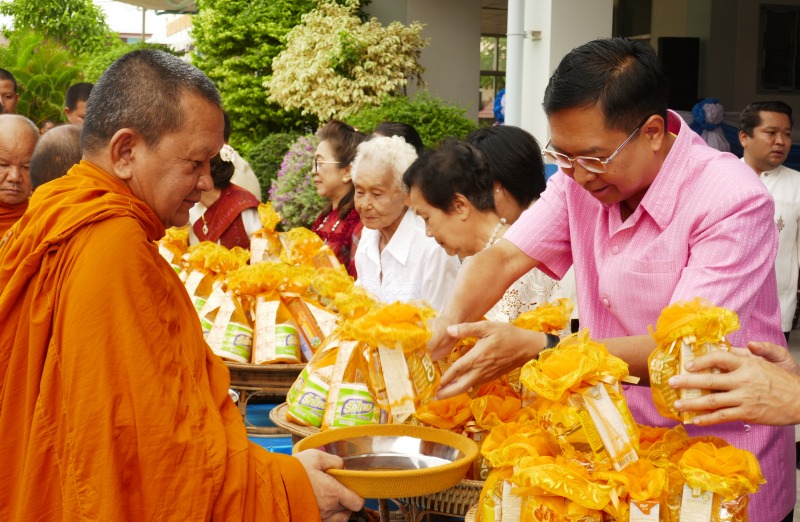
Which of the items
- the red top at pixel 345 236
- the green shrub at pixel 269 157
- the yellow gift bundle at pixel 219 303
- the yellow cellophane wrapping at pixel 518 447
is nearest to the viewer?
the yellow cellophane wrapping at pixel 518 447

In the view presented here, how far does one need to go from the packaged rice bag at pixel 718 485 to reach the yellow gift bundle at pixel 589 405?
0.13 metres

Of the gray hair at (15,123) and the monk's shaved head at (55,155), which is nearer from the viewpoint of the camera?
the monk's shaved head at (55,155)

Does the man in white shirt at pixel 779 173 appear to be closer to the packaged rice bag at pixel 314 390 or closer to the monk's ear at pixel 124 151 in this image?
the packaged rice bag at pixel 314 390

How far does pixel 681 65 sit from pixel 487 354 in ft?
37.2

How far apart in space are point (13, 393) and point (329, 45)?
32.5 ft

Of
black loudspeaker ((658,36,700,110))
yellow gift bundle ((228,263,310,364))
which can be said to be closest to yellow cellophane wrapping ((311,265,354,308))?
yellow gift bundle ((228,263,310,364))

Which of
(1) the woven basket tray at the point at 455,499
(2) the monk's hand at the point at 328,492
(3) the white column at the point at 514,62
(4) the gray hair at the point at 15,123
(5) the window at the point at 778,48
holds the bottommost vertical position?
(1) the woven basket tray at the point at 455,499

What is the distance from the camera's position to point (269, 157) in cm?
1070

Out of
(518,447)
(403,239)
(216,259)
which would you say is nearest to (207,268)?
(216,259)

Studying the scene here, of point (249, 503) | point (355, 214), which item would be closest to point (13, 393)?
point (249, 503)

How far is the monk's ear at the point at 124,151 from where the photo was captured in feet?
6.68

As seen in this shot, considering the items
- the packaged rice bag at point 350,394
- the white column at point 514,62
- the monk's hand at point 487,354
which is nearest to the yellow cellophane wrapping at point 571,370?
the monk's hand at point 487,354

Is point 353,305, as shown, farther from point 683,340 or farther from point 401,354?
point 683,340

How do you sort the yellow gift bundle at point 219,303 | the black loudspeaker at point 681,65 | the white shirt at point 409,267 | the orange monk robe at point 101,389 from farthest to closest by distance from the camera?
the black loudspeaker at point 681,65 → the white shirt at point 409,267 → the yellow gift bundle at point 219,303 → the orange monk robe at point 101,389
